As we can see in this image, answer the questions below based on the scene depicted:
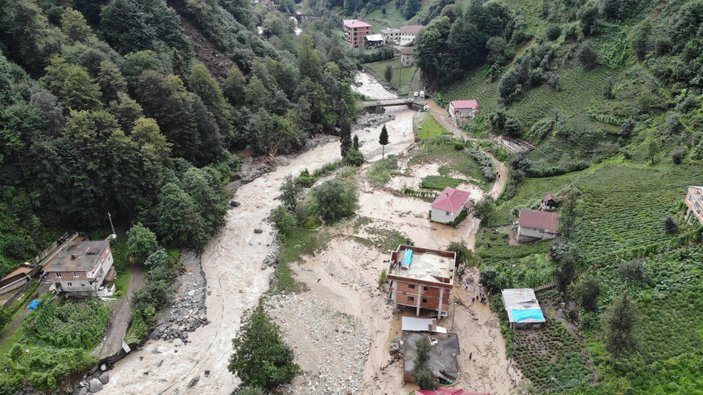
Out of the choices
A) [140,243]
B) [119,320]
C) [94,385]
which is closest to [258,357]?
[94,385]

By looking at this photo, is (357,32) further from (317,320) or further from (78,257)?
(317,320)

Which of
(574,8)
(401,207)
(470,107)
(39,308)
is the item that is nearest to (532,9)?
(574,8)

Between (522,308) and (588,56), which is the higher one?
(588,56)

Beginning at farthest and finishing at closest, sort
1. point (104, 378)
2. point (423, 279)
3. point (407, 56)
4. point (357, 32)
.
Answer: point (357, 32), point (407, 56), point (423, 279), point (104, 378)

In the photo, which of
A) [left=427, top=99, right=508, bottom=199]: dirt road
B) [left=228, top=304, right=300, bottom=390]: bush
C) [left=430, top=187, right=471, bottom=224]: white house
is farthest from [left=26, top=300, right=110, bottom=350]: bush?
[left=427, top=99, right=508, bottom=199]: dirt road

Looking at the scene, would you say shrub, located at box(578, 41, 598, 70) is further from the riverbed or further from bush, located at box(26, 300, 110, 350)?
bush, located at box(26, 300, 110, 350)

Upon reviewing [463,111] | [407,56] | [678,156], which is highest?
[678,156]
